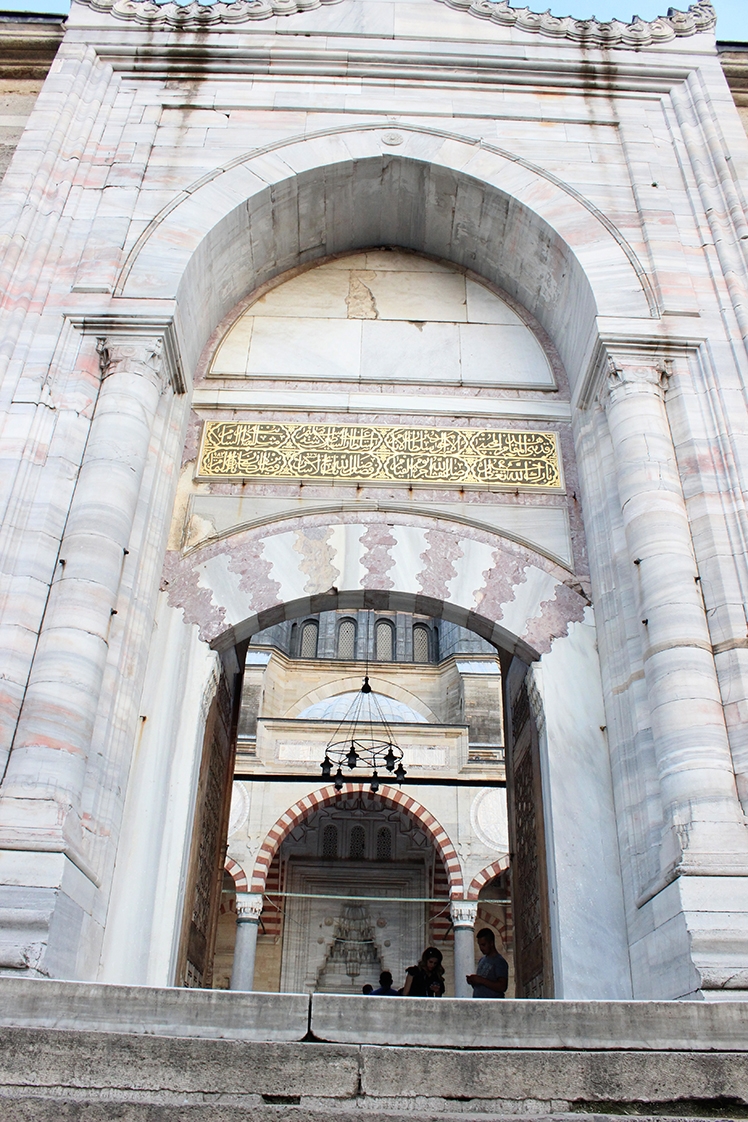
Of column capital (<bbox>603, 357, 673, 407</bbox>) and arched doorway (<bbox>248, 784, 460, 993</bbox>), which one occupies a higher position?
arched doorway (<bbox>248, 784, 460, 993</bbox>)

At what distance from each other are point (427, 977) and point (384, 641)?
46.6 feet

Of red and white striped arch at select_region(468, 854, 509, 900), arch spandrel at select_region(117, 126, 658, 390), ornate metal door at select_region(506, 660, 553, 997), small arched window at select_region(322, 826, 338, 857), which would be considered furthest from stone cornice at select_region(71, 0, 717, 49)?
small arched window at select_region(322, 826, 338, 857)

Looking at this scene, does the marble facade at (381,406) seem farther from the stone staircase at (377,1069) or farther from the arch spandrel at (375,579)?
the stone staircase at (377,1069)

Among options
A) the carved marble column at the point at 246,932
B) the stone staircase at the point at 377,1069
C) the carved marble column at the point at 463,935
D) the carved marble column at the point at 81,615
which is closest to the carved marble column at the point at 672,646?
the stone staircase at the point at 377,1069

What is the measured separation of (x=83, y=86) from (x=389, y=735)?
10.3 meters

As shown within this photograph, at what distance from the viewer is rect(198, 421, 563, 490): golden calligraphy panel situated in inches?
186

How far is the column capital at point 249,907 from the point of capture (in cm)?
1181

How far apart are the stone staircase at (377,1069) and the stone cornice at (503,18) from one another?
5.70m

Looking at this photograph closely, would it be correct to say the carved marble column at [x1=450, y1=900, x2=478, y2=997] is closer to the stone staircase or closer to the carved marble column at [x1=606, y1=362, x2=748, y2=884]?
the carved marble column at [x1=606, y1=362, x2=748, y2=884]

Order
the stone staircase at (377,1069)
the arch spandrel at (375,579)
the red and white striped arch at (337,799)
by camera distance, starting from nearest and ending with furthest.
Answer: the stone staircase at (377,1069)
the arch spandrel at (375,579)
the red and white striped arch at (337,799)

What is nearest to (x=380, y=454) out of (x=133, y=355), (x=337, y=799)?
(x=133, y=355)

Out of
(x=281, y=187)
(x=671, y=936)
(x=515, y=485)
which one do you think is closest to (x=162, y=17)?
(x=281, y=187)

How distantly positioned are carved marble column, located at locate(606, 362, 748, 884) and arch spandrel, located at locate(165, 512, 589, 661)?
1.81 feet

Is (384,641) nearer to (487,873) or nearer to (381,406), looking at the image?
(487,873)
